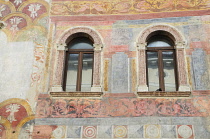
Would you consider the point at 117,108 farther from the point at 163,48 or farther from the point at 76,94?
the point at 163,48

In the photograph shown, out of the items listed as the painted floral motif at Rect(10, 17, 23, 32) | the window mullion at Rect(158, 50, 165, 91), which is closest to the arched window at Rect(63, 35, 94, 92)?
the painted floral motif at Rect(10, 17, 23, 32)

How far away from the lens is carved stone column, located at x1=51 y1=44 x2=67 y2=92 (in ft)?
29.7

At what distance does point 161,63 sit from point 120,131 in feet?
8.24

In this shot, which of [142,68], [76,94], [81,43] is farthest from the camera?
[81,43]

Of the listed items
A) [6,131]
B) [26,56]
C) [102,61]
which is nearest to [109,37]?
[102,61]

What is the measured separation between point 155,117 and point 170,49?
235 cm

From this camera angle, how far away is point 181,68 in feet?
29.4

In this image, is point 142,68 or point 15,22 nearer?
point 142,68

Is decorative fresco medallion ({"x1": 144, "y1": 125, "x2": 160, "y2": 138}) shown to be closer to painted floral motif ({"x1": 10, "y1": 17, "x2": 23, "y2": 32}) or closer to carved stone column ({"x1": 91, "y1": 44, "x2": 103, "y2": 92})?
carved stone column ({"x1": 91, "y1": 44, "x2": 103, "y2": 92})

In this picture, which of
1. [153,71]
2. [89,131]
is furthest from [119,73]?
[89,131]

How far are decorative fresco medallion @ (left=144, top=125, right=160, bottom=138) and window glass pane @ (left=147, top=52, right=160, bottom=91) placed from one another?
1.24 meters

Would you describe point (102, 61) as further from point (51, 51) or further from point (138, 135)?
point (138, 135)

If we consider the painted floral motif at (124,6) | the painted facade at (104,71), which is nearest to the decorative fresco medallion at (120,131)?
the painted facade at (104,71)

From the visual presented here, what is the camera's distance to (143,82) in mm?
8906
